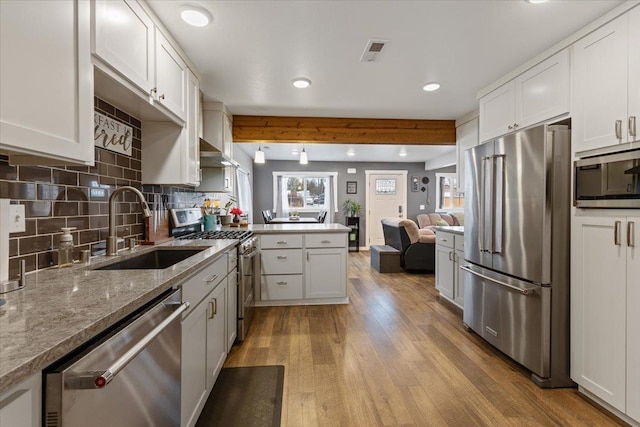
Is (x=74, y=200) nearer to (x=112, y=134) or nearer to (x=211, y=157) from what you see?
(x=112, y=134)

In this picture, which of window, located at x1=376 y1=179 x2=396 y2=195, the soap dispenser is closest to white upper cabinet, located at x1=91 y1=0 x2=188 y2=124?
the soap dispenser

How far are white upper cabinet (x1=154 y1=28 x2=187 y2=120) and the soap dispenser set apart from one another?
877mm

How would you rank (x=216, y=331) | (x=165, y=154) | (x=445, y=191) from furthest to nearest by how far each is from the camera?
1. (x=445, y=191)
2. (x=165, y=154)
3. (x=216, y=331)

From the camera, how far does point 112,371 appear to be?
767mm

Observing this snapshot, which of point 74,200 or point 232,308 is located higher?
point 74,200

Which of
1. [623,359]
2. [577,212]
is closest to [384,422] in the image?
[623,359]

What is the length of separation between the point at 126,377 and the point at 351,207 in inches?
273

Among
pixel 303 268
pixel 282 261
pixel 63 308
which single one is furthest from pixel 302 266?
pixel 63 308

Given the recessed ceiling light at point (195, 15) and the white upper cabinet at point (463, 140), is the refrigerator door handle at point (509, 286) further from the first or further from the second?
the recessed ceiling light at point (195, 15)

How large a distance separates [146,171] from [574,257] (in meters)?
2.94

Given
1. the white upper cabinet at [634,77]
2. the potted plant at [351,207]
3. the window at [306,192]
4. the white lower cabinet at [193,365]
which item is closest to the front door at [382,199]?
the potted plant at [351,207]

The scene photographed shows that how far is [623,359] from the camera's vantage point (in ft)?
5.26

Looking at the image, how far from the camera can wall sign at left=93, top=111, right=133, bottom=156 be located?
168cm

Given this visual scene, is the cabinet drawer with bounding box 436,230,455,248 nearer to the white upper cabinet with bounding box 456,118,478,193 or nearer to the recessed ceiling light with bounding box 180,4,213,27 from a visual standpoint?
the white upper cabinet with bounding box 456,118,478,193
